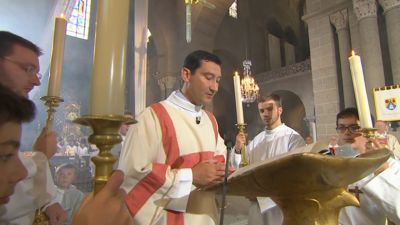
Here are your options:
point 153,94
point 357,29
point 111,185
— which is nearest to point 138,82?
point 111,185

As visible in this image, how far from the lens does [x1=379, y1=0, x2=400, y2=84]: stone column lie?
19.4 feet

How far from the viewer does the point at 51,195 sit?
1.23 metres

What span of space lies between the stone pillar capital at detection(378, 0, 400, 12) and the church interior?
0.07ft

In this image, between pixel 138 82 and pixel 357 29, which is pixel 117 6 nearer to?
pixel 138 82

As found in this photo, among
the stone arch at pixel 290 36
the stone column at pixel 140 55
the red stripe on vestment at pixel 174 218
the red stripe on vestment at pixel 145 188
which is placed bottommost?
the red stripe on vestment at pixel 174 218

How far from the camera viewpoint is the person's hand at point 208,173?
1.13 metres

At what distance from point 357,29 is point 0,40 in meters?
7.58

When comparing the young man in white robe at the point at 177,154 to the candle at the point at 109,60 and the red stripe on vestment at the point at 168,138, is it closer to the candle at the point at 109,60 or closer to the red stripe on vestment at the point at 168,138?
the red stripe on vestment at the point at 168,138

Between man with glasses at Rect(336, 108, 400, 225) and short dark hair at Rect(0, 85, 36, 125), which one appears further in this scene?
man with glasses at Rect(336, 108, 400, 225)

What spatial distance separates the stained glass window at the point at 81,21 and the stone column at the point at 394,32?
8.21 metres

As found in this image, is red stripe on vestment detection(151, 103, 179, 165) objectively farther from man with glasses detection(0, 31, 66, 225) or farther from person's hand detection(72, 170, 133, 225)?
person's hand detection(72, 170, 133, 225)

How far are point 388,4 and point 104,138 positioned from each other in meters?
7.31

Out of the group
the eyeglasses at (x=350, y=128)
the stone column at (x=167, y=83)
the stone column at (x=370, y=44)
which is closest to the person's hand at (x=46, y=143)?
the eyeglasses at (x=350, y=128)

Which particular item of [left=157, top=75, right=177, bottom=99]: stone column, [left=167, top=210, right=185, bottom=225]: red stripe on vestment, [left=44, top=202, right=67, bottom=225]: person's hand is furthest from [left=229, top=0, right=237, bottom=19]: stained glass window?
[left=44, top=202, right=67, bottom=225]: person's hand
